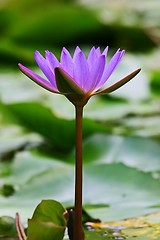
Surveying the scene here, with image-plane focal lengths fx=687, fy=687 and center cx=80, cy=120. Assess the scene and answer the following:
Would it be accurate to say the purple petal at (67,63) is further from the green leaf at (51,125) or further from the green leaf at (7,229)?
the green leaf at (51,125)


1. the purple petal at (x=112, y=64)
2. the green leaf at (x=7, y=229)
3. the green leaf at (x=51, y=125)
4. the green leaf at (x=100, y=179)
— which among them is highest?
the purple petal at (x=112, y=64)

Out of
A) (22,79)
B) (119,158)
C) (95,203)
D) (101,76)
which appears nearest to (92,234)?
(95,203)

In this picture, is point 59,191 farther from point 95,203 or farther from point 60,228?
point 60,228

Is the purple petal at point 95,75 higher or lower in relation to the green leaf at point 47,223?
higher

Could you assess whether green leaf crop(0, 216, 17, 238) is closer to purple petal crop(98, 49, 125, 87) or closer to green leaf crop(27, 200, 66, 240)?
green leaf crop(27, 200, 66, 240)

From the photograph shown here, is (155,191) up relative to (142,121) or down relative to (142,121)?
down

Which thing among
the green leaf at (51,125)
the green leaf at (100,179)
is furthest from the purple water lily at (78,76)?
the green leaf at (51,125)

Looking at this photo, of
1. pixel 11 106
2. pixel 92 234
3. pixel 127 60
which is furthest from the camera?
pixel 127 60
